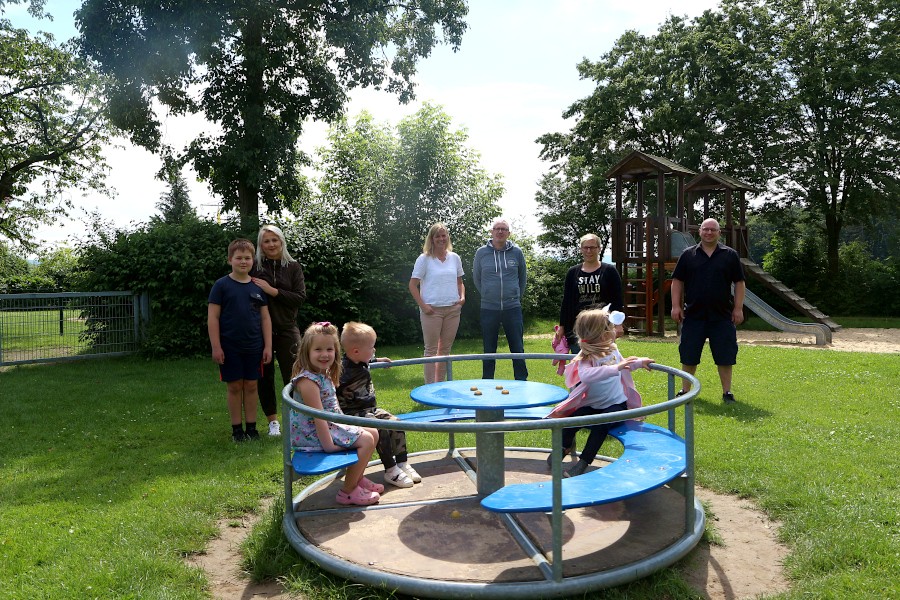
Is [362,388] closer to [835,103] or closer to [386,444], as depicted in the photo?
[386,444]

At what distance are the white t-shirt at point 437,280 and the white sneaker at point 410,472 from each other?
270 cm

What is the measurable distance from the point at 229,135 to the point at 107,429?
1077cm

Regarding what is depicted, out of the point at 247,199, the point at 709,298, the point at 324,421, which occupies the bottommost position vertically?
the point at 324,421

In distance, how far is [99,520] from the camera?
3.98 meters

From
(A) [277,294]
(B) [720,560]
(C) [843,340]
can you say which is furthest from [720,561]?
(C) [843,340]

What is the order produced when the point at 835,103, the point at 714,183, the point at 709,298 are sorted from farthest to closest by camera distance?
the point at 835,103 → the point at 714,183 → the point at 709,298

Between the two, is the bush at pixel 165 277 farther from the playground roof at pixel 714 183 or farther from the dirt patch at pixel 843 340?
the playground roof at pixel 714 183

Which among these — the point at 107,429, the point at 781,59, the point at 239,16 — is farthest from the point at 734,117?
the point at 107,429

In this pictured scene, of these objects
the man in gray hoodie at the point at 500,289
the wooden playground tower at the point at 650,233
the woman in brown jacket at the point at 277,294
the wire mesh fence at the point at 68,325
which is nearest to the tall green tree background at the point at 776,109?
the wooden playground tower at the point at 650,233

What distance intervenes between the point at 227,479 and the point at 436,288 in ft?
9.96

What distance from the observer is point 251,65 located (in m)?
15.6

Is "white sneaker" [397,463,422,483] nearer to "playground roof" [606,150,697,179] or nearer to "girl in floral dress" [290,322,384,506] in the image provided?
"girl in floral dress" [290,322,384,506]

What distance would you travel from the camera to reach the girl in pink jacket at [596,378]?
3973 mm

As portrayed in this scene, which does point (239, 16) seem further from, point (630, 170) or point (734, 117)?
point (734, 117)
